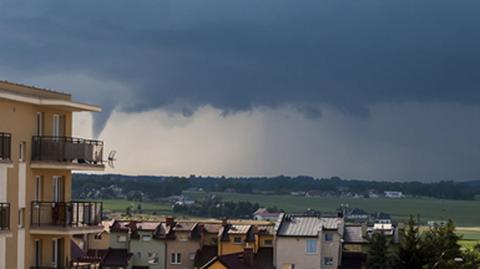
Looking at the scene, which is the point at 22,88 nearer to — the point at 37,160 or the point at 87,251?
the point at 37,160

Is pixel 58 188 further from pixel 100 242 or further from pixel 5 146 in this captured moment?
pixel 100 242

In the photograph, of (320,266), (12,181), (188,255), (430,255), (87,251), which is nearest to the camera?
(12,181)

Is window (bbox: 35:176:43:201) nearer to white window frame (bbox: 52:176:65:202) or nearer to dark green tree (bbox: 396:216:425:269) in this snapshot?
white window frame (bbox: 52:176:65:202)

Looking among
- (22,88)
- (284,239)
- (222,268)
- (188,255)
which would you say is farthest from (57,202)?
(188,255)

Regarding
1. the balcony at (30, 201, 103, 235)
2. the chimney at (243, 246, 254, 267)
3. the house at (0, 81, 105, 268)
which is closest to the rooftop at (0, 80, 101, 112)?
the house at (0, 81, 105, 268)

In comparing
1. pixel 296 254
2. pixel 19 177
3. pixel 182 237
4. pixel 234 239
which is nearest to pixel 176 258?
pixel 182 237

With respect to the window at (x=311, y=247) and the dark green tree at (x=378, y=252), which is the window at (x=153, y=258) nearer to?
the window at (x=311, y=247)
